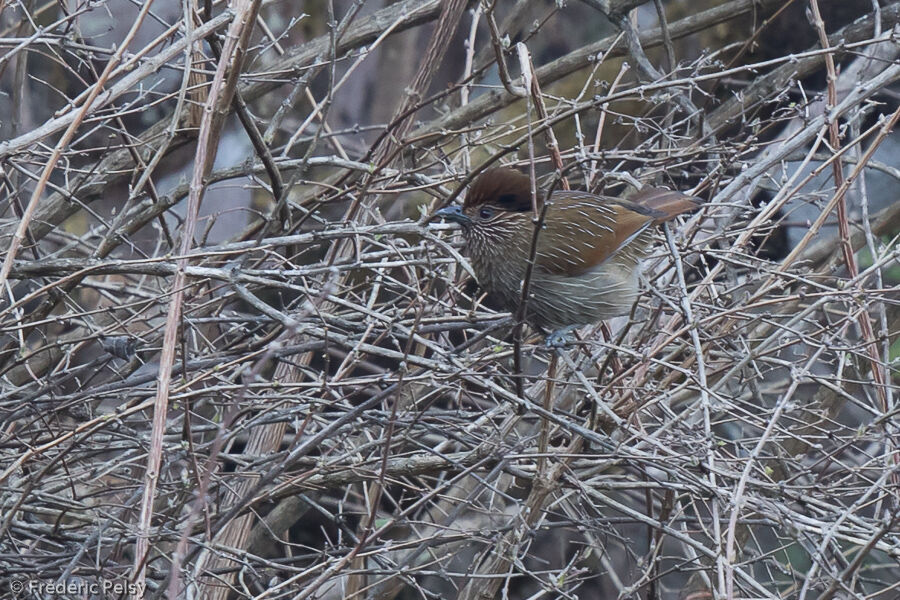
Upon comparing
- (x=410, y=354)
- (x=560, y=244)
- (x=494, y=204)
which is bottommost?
(x=560, y=244)

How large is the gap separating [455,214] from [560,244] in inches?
21.8

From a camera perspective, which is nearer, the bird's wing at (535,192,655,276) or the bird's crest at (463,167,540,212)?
the bird's crest at (463,167,540,212)

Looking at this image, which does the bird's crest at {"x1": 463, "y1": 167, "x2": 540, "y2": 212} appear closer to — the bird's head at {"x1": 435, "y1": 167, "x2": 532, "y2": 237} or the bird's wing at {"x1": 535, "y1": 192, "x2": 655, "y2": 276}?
the bird's head at {"x1": 435, "y1": 167, "x2": 532, "y2": 237}

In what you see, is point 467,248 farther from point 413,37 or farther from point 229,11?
point 413,37

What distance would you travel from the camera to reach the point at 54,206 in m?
4.34

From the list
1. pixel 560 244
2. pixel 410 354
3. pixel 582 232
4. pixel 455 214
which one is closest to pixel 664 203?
pixel 582 232

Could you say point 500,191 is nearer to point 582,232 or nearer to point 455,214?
point 455,214

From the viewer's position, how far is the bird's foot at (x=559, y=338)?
3.58 m

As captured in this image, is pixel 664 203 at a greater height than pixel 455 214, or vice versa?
pixel 455 214

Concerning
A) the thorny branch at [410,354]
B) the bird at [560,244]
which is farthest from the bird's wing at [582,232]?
the thorny branch at [410,354]

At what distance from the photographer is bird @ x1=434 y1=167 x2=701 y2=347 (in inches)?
152

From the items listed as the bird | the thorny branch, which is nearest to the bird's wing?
the bird

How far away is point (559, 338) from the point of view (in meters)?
3.84

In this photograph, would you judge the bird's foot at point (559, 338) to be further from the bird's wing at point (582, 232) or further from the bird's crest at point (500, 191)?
the bird's crest at point (500, 191)
